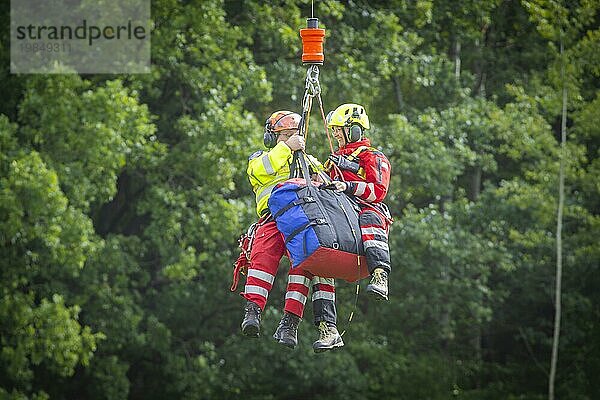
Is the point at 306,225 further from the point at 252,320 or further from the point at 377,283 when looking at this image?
the point at 252,320

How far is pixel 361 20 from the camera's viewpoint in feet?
58.7

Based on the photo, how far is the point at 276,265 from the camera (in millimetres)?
6695

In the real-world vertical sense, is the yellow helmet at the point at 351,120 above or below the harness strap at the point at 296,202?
above

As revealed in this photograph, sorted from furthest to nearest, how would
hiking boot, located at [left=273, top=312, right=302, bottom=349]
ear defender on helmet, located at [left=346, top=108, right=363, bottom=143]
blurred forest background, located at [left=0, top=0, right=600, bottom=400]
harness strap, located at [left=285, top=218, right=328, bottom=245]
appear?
blurred forest background, located at [left=0, top=0, right=600, bottom=400]
ear defender on helmet, located at [left=346, top=108, right=363, bottom=143]
hiking boot, located at [left=273, top=312, right=302, bottom=349]
harness strap, located at [left=285, top=218, right=328, bottom=245]

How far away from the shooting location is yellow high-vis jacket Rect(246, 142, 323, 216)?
21.6ft

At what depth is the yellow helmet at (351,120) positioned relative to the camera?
269 inches

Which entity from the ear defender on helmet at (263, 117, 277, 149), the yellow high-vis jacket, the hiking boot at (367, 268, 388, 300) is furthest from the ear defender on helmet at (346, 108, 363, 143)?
the hiking boot at (367, 268, 388, 300)

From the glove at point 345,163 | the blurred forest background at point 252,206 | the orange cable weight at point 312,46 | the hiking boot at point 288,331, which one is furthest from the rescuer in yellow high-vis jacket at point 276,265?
the blurred forest background at point 252,206

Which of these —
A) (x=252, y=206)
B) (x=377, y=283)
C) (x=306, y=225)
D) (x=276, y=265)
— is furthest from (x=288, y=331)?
(x=252, y=206)

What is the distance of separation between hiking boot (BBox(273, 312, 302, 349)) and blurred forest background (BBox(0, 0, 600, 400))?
741 centimetres

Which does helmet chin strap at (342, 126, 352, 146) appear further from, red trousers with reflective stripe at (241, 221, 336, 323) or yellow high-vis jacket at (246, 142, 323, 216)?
red trousers with reflective stripe at (241, 221, 336, 323)

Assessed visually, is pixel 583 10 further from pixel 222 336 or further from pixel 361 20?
pixel 222 336

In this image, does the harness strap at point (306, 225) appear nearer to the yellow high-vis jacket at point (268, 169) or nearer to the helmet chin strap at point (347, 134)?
the yellow high-vis jacket at point (268, 169)

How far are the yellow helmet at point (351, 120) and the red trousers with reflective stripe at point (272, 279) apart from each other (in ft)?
2.17
